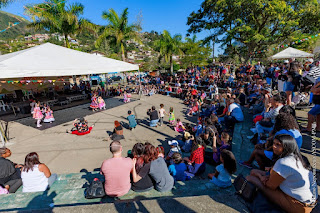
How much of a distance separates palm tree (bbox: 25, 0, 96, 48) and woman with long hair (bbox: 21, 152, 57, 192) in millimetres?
15802

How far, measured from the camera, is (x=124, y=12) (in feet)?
60.8

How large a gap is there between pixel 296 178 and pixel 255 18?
1798 centimetres

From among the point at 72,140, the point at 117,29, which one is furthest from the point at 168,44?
the point at 72,140

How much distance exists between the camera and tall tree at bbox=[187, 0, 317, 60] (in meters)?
13.9

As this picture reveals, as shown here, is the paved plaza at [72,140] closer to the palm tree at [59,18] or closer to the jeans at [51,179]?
the jeans at [51,179]

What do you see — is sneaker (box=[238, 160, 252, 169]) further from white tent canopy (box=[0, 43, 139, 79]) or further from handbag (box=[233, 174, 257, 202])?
white tent canopy (box=[0, 43, 139, 79])

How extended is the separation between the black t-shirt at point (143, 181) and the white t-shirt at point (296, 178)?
2.13 meters

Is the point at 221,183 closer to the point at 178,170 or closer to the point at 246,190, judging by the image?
the point at 246,190

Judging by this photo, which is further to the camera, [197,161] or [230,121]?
[230,121]

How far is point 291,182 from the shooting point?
2049 mm

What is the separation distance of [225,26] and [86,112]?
17008mm

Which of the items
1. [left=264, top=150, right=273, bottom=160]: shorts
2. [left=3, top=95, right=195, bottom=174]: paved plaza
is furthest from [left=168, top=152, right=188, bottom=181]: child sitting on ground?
[left=3, top=95, right=195, bottom=174]: paved plaza

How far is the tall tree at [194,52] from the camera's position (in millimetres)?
25578

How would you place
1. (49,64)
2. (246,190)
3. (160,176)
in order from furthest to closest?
(49,64)
(160,176)
(246,190)
